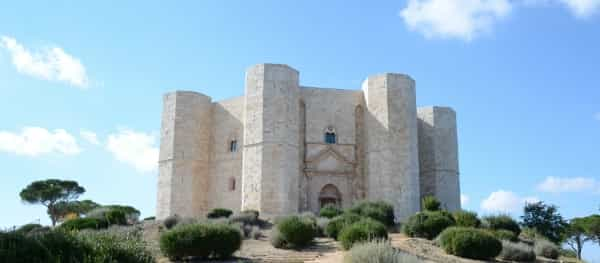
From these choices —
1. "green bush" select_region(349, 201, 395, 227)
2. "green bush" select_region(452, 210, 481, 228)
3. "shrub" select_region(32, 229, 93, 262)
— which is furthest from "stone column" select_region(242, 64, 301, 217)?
"shrub" select_region(32, 229, 93, 262)

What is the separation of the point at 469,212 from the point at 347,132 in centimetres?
1100

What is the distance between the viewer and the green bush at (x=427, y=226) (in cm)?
1719

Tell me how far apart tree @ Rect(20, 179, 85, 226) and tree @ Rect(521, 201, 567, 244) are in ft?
93.7

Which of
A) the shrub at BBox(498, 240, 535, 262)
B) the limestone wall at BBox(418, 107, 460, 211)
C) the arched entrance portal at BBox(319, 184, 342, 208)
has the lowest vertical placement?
the shrub at BBox(498, 240, 535, 262)

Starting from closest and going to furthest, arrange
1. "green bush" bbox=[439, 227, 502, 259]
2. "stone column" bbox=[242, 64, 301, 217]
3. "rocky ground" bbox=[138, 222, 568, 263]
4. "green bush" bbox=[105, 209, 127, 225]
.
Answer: "rocky ground" bbox=[138, 222, 568, 263] → "green bush" bbox=[439, 227, 502, 259] → "green bush" bbox=[105, 209, 127, 225] → "stone column" bbox=[242, 64, 301, 217]

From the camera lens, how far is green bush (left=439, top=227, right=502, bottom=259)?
14.1m

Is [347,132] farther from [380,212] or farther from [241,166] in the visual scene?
[380,212]

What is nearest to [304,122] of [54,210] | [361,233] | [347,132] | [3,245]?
[347,132]

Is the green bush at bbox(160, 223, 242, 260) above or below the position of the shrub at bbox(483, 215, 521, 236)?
below

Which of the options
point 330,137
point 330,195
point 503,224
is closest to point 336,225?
point 503,224

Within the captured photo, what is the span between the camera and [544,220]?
29578 millimetres

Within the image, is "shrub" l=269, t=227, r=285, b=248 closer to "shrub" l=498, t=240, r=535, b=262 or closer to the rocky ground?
the rocky ground

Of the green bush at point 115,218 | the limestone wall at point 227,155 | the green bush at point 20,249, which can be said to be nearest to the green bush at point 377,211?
the limestone wall at point 227,155

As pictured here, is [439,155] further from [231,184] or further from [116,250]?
[116,250]
